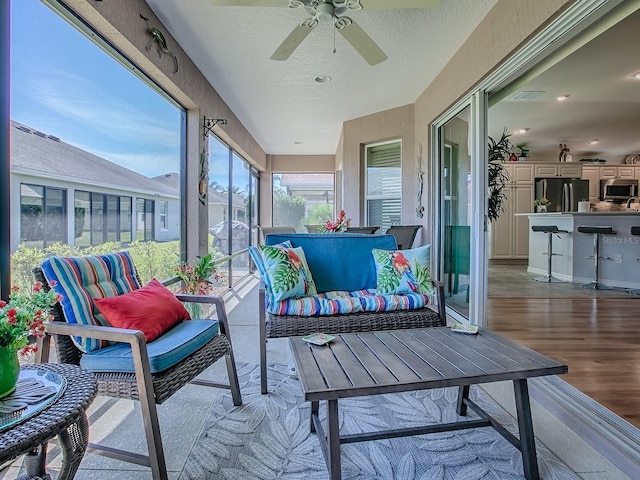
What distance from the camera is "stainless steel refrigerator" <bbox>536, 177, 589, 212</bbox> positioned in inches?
286

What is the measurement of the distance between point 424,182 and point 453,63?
1490 mm

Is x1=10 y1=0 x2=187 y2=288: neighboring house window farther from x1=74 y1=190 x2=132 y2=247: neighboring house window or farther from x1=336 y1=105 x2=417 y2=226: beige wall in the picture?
x1=336 y1=105 x2=417 y2=226: beige wall

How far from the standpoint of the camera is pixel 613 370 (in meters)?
2.28

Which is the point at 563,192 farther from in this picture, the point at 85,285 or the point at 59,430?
the point at 59,430

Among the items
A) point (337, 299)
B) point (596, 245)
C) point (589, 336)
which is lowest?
point (589, 336)

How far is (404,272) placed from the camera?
2564 mm

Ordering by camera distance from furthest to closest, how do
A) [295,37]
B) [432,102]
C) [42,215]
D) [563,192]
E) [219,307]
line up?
[563,192], [432,102], [295,37], [219,307], [42,215]

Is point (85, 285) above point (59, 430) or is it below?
above

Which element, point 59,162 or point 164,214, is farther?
point 164,214

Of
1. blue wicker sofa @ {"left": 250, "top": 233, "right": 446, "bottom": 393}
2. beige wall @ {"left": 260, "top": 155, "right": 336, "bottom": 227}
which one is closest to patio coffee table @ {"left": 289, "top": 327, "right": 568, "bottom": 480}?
blue wicker sofa @ {"left": 250, "top": 233, "right": 446, "bottom": 393}

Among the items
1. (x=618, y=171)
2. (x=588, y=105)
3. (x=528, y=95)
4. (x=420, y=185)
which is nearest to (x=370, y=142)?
(x=420, y=185)

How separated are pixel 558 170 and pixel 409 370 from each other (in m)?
7.86

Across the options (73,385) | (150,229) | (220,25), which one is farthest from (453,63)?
(73,385)

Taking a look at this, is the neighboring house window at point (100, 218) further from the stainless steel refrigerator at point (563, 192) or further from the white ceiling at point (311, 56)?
the stainless steel refrigerator at point (563, 192)
